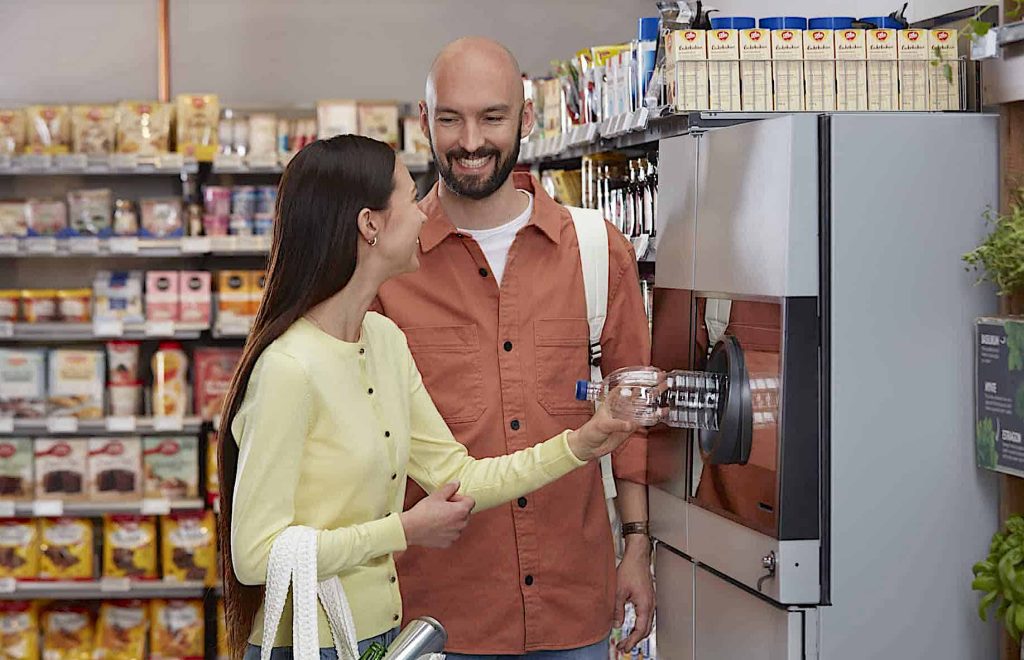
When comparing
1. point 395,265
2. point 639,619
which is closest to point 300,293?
point 395,265

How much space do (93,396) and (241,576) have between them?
180 inches

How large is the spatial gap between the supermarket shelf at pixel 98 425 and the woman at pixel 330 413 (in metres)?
4.18

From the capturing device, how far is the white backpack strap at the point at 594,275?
113 inches

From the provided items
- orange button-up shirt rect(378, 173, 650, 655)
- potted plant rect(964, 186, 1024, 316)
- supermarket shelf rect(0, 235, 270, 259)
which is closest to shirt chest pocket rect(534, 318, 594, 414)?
orange button-up shirt rect(378, 173, 650, 655)

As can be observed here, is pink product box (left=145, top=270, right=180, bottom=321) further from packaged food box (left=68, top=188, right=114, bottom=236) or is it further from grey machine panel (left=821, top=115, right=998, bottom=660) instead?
grey machine panel (left=821, top=115, right=998, bottom=660)

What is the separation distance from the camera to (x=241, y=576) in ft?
6.83

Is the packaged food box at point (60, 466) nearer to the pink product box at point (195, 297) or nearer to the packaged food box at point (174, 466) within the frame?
the packaged food box at point (174, 466)

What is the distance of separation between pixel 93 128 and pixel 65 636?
2344mm

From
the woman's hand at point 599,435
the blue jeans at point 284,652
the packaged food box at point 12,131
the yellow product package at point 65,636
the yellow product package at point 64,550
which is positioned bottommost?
the yellow product package at point 65,636

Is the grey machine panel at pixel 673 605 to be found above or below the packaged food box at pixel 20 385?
below

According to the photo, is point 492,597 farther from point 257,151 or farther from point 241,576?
point 257,151

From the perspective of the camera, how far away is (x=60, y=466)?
21.0 feet

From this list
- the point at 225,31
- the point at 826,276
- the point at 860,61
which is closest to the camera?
the point at 826,276

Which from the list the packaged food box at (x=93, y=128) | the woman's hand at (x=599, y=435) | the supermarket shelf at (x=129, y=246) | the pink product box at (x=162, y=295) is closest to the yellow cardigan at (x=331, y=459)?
the woman's hand at (x=599, y=435)
